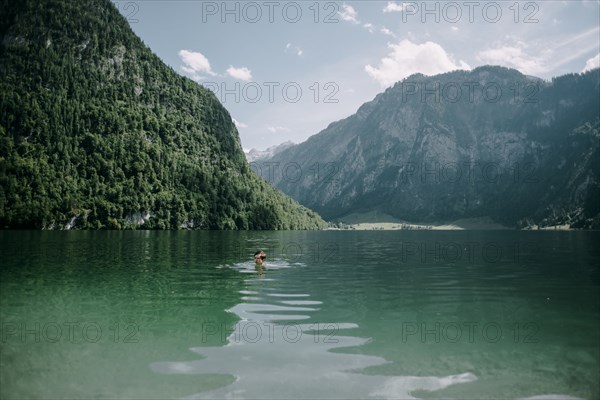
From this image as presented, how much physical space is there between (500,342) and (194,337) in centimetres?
1353

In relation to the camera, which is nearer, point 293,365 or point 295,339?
point 293,365

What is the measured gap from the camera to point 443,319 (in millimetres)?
23984

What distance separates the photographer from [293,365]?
1600 centimetres

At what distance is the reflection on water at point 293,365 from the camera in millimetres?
13656

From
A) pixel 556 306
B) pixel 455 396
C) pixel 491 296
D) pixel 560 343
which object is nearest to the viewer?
pixel 455 396

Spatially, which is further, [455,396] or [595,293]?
[595,293]

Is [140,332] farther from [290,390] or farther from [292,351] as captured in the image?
[290,390]

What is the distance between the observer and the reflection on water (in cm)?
1366

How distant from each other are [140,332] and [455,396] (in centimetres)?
1422

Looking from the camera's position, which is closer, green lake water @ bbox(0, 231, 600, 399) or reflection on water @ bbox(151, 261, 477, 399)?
reflection on water @ bbox(151, 261, 477, 399)

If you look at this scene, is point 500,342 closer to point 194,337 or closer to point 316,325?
point 316,325

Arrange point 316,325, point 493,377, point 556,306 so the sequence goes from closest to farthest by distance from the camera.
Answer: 1. point 493,377
2. point 316,325
3. point 556,306

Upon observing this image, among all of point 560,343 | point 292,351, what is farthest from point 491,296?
point 292,351

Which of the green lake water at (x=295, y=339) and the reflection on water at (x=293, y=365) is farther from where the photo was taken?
the green lake water at (x=295, y=339)
